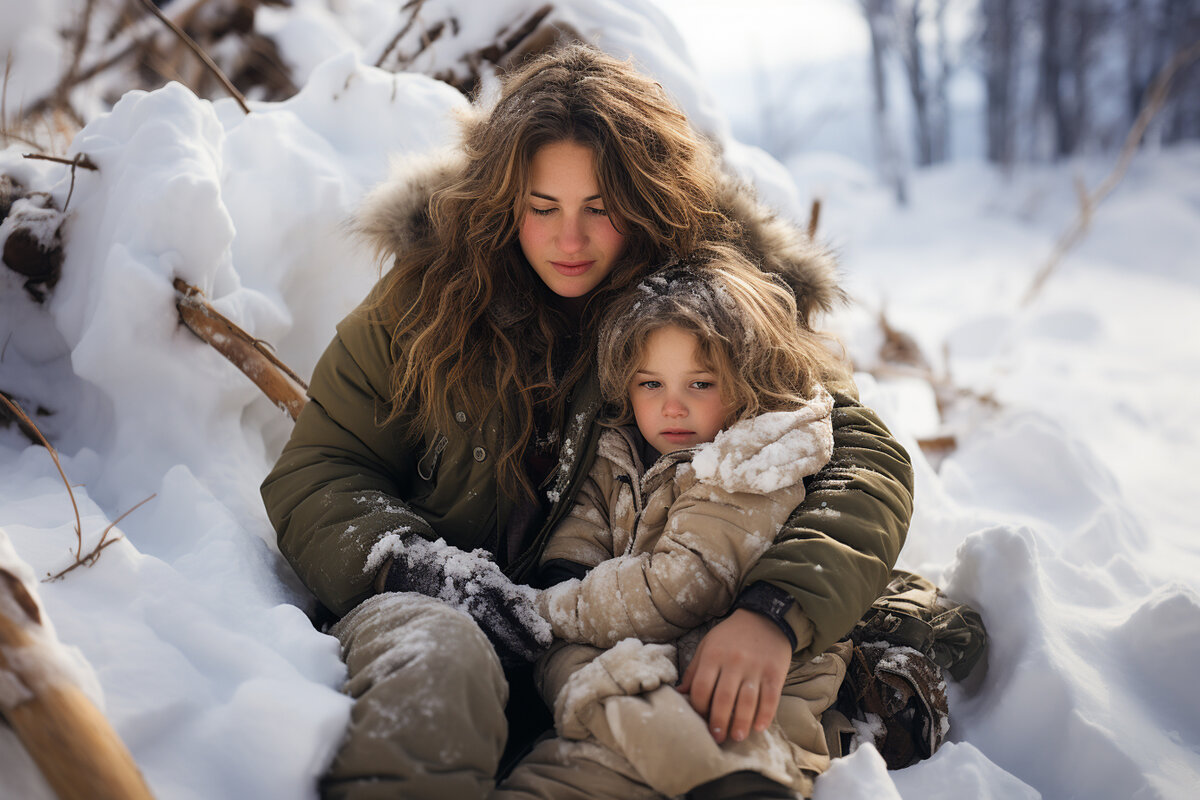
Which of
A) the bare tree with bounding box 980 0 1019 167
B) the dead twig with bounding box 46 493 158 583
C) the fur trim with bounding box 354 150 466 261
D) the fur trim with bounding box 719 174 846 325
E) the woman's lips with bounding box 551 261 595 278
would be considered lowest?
the bare tree with bounding box 980 0 1019 167

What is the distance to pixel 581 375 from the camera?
1762mm

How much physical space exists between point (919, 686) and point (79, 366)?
1.99m

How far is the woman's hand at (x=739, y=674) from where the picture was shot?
4.10 ft

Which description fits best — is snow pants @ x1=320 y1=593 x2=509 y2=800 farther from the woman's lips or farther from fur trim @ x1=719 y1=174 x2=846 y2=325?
fur trim @ x1=719 y1=174 x2=846 y2=325

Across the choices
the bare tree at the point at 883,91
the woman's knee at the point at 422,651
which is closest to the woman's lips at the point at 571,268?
the woman's knee at the point at 422,651

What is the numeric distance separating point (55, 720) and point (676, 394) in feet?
3.54

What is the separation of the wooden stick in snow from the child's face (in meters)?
1.01

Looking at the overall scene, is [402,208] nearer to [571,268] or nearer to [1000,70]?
[571,268]

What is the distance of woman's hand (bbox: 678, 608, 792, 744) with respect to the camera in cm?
125

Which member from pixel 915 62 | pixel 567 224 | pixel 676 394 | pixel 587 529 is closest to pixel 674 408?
pixel 676 394

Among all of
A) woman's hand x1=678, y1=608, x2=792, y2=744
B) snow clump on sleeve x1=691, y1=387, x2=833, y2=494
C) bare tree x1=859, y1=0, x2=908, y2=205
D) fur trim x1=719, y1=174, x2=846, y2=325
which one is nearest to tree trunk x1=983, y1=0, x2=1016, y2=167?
bare tree x1=859, y1=0, x2=908, y2=205

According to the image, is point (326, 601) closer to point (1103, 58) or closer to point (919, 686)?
point (919, 686)

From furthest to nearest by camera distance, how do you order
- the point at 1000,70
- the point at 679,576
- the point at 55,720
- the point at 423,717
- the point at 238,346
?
the point at 1000,70
the point at 238,346
the point at 679,576
the point at 423,717
the point at 55,720

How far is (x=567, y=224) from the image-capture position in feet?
5.26
